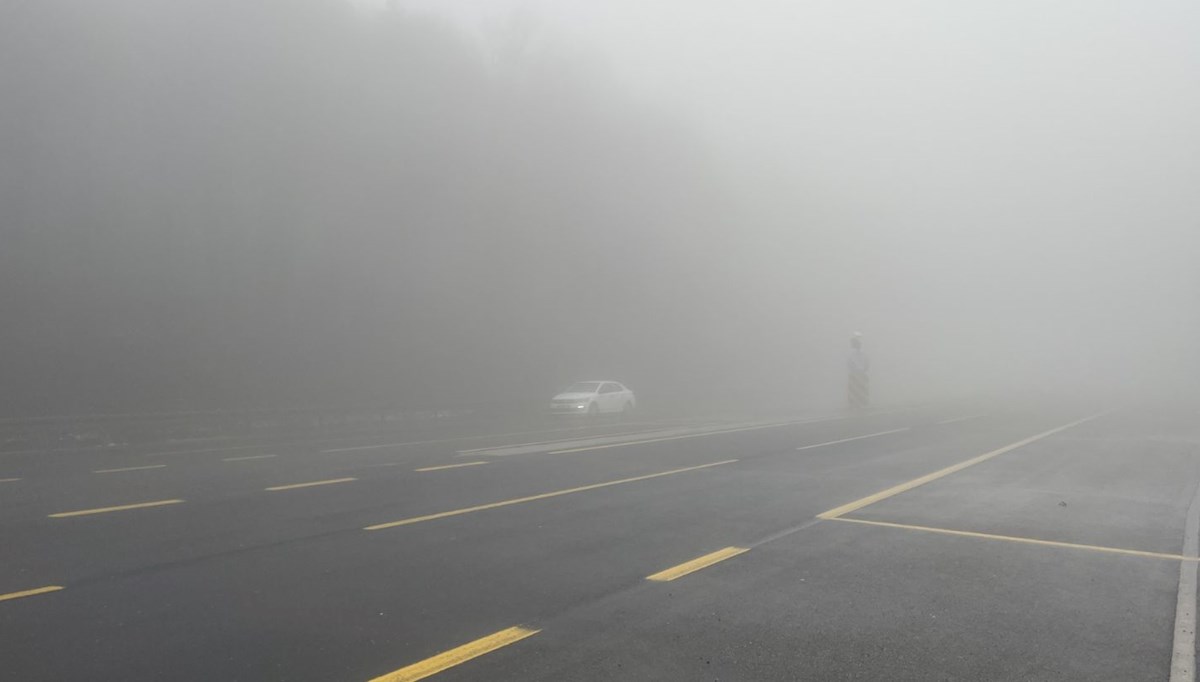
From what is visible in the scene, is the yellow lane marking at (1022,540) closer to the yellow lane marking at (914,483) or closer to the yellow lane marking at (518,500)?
the yellow lane marking at (914,483)

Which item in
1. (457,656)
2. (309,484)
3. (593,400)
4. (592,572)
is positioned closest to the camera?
(457,656)

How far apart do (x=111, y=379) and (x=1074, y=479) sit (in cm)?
2503

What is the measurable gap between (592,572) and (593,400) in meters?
23.5

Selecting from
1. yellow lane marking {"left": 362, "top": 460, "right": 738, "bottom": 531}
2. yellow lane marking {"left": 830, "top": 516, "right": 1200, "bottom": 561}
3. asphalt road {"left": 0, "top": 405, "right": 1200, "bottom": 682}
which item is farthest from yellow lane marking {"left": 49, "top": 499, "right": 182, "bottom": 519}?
yellow lane marking {"left": 830, "top": 516, "right": 1200, "bottom": 561}

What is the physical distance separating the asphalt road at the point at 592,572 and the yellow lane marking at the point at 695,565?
0.14 ft

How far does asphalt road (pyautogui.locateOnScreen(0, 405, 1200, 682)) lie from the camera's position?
5246 mm

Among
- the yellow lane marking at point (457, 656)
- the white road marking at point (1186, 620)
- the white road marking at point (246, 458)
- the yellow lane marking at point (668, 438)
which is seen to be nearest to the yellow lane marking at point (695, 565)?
the yellow lane marking at point (457, 656)

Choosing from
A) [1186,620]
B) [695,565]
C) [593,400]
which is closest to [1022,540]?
[1186,620]

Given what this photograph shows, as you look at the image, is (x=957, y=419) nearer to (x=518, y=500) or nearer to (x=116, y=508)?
(x=518, y=500)

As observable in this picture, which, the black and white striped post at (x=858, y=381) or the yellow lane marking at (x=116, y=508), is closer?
the yellow lane marking at (x=116, y=508)

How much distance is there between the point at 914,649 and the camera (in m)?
5.52

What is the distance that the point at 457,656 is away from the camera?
5.20m

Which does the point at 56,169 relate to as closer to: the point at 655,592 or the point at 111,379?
the point at 111,379

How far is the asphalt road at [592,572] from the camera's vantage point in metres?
5.25
